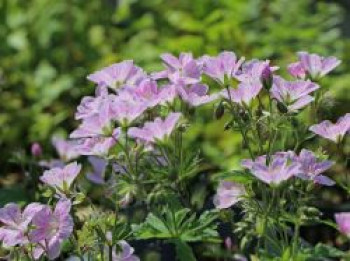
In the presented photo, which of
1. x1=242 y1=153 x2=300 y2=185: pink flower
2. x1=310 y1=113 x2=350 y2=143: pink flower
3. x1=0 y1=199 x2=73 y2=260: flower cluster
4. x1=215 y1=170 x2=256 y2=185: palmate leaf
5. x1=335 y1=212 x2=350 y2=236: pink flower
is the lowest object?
x1=335 y1=212 x2=350 y2=236: pink flower

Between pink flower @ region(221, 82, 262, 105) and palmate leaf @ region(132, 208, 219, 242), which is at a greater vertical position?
pink flower @ region(221, 82, 262, 105)

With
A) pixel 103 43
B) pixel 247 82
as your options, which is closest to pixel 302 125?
pixel 247 82

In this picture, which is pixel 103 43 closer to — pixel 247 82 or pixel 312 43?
pixel 312 43

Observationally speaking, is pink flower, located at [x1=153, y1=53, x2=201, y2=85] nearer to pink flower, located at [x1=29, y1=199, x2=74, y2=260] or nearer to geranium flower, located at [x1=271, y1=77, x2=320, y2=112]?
geranium flower, located at [x1=271, y1=77, x2=320, y2=112]

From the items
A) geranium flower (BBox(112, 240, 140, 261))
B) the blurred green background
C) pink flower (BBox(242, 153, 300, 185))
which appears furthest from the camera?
the blurred green background

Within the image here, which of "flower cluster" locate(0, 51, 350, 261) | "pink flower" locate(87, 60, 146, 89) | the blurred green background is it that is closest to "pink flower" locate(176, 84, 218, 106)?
"flower cluster" locate(0, 51, 350, 261)

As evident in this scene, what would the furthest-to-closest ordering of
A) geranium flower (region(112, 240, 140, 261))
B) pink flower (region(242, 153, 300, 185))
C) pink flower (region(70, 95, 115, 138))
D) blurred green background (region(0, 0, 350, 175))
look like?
blurred green background (region(0, 0, 350, 175)), geranium flower (region(112, 240, 140, 261)), pink flower (region(70, 95, 115, 138)), pink flower (region(242, 153, 300, 185))

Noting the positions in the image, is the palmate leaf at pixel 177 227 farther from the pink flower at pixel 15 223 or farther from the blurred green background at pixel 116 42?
the blurred green background at pixel 116 42
